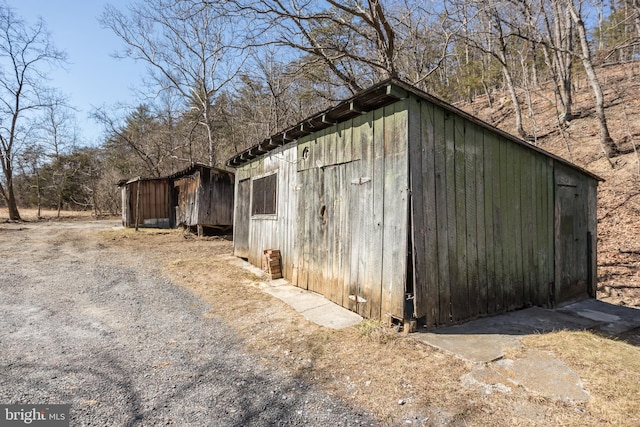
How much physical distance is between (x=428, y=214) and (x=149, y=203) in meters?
15.7

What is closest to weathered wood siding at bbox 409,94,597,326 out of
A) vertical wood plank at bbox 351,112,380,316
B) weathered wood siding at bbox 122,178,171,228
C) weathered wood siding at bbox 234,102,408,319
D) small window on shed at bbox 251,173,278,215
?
weathered wood siding at bbox 234,102,408,319

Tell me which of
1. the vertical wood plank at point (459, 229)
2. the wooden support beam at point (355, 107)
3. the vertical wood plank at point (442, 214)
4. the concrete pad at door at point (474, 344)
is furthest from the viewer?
the wooden support beam at point (355, 107)

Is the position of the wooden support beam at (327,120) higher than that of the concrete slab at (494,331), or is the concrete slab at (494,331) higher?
the wooden support beam at (327,120)

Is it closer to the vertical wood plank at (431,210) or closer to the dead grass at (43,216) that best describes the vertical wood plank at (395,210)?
the vertical wood plank at (431,210)

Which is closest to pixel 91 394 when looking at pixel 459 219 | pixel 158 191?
pixel 459 219

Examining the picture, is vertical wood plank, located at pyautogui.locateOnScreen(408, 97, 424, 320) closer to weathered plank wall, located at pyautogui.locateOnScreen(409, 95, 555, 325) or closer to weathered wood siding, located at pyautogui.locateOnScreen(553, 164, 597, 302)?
weathered plank wall, located at pyautogui.locateOnScreen(409, 95, 555, 325)

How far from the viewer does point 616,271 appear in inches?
283

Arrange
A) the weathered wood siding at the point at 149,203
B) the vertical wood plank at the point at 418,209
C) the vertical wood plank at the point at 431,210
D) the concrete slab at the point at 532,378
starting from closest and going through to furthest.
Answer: the concrete slab at the point at 532,378, the vertical wood plank at the point at 418,209, the vertical wood plank at the point at 431,210, the weathered wood siding at the point at 149,203

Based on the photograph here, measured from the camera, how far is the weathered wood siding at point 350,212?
159 inches

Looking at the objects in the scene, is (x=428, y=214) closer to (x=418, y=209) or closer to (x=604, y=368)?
(x=418, y=209)

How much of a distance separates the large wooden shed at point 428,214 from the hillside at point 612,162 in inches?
57.7

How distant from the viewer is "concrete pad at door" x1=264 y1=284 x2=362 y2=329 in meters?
4.34

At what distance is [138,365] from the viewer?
318cm

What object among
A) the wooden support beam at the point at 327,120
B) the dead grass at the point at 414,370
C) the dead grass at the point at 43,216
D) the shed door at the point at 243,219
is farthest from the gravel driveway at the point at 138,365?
the dead grass at the point at 43,216
